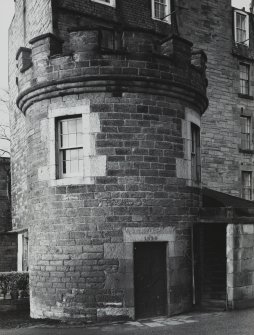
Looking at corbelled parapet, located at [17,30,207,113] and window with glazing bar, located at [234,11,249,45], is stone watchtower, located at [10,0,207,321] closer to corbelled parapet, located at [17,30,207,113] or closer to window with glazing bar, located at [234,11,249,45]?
corbelled parapet, located at [17,30,207,113]

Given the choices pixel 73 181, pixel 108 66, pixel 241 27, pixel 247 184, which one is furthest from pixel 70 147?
pixel 241 27

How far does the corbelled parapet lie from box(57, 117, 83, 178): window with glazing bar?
0.76 metres

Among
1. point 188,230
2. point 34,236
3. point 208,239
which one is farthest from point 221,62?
point 34,236

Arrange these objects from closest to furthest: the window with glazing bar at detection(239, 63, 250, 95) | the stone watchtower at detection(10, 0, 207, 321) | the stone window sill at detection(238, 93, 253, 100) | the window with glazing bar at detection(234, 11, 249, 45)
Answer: the stone watchtower at detection(10, 0, 207, 321) → the stone window sill at detection(238, 93, 253, 100) → the window with glazing bar at detection(239, 63, 250, 95) → the window with glazing bar at detection(234, 11, 249, 45)

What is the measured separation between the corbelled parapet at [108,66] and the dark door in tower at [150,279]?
12.4 ft

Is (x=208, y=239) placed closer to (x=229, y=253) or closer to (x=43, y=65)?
(x=229, y=253)

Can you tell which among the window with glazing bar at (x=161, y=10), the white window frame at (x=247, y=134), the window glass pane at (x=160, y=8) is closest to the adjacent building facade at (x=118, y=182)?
the window with glazing bar at (x=161, y=10)

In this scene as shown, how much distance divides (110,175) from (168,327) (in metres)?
3.57

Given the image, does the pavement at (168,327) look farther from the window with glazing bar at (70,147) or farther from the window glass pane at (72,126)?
the window glass pane at (72,126)

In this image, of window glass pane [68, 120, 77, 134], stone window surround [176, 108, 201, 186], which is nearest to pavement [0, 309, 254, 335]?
stone window surround [176, 108, 201, 186]

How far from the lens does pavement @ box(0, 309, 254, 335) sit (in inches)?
378

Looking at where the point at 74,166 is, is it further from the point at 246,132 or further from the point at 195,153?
the point at 246,132

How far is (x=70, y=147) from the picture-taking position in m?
11.4

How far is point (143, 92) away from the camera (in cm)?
1140
